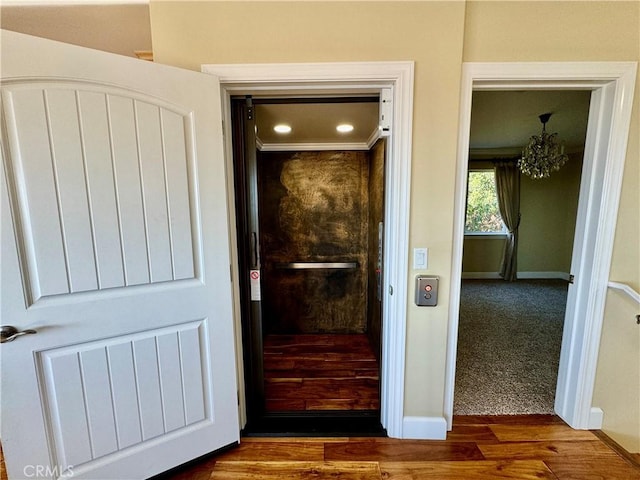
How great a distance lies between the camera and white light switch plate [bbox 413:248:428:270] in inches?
55.2

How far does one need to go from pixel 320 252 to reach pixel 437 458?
205cm

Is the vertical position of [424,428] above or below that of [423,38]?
below

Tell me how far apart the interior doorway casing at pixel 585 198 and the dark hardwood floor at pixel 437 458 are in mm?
156

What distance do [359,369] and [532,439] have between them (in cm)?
120

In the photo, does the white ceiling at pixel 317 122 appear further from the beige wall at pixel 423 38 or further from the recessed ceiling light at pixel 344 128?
the beige wall at pixel 423 38

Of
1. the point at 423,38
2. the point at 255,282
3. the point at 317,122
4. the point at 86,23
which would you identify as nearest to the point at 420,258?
the point at 255,282

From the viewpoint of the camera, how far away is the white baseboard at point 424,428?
60.1 inches

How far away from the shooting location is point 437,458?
1.43 m

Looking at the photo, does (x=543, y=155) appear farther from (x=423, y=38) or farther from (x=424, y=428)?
(x=424, y=428)

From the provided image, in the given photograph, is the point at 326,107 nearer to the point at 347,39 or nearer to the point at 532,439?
the point at 347,39

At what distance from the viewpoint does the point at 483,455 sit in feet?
4.75

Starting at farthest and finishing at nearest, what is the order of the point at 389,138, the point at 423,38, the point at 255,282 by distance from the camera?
the point at 255,282 < the point at 389,138 < the point at 423,38

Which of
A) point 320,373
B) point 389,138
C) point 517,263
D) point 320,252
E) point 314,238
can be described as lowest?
point 320,373

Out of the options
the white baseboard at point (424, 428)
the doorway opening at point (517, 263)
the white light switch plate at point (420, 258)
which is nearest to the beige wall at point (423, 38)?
the white light switch plate at point (420, 258)
